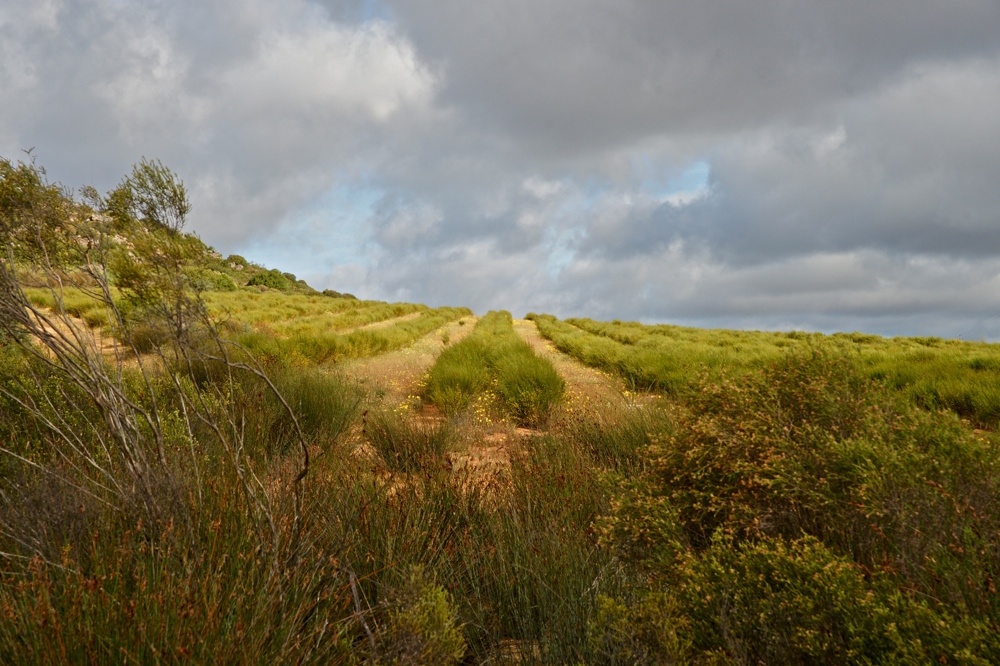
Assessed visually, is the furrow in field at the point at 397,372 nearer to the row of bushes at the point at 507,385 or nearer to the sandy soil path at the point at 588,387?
the row of bushes at the point at 507,385

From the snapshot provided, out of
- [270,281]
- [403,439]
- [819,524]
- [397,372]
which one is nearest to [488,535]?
[819,524]

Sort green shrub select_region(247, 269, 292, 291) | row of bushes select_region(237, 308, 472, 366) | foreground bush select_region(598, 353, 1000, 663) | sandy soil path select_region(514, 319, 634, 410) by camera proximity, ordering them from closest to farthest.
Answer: foreground bush select_region(598, 353, 1000, 663), sandy soil path select_region(514, 319, 634, 410), row of bushes select_region(237, 308, 472, 366), green shrub select_region(247, 269, 292, 291)

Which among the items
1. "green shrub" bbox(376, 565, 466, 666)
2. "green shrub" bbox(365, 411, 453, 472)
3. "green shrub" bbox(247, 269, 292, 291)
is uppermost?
"green shrub" bbox(247, 269, 292, 291)

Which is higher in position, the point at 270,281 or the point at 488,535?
the point at 270,281

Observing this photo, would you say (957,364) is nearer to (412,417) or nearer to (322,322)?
(412,417)

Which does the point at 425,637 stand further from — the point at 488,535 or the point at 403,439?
the point at 403,439

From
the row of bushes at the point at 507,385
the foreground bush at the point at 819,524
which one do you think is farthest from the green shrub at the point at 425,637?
the row of bushes at the point at 507,385

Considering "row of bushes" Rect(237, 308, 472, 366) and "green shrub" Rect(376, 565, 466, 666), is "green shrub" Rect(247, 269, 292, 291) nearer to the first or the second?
"row of bushes" Rect(237, 308, 472, 366)

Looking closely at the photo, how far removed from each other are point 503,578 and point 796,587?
4.20 feet

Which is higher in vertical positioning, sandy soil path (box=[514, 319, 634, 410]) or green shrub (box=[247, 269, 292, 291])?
green shrub (box=[247, 269, 292, 291])

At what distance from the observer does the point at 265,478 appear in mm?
2934

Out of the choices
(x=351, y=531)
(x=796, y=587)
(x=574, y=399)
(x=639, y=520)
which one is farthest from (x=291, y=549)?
(x=574, y=399)

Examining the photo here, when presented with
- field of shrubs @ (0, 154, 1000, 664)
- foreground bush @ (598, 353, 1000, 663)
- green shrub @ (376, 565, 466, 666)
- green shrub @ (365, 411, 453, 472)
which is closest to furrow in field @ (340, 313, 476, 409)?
green shrub @ (365, 411, 453, 472)

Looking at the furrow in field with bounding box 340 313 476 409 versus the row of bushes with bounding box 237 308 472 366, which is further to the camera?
the row of bushes with bounding box 237 308 472 366
